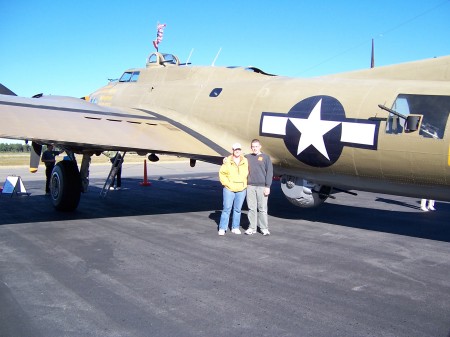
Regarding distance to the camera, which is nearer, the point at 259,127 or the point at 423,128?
the point at 423,128

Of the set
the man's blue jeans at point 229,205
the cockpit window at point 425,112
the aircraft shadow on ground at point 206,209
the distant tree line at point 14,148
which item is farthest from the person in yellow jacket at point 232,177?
the distant tree line at point 14,148

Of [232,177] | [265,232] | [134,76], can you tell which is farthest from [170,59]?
[265,232]

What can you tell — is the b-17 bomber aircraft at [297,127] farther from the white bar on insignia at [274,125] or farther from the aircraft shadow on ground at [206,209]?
the aircraft shadow on ground at [206,209]

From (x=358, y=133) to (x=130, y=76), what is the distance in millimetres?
8800

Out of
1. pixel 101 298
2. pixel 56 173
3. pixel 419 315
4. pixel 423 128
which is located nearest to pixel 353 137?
pixel 423 128

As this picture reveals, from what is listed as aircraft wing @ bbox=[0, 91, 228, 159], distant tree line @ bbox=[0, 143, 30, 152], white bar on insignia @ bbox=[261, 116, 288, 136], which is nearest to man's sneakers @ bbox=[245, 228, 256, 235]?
aircraft wing @ bbox=[0, 91, 228, 159]

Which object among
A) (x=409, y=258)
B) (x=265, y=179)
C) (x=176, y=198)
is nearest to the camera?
(x=409, y=258)

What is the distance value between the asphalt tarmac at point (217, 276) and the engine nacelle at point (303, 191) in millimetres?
578

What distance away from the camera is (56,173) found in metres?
10.7

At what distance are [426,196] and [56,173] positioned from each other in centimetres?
823

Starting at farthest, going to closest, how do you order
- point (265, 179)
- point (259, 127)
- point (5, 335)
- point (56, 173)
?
point (56, 173) → point (259, 127) → point (265, 179) → point (5, 335)

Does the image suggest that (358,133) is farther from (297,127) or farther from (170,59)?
(170,59)

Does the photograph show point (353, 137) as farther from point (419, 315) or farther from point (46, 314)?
point (46, 314)

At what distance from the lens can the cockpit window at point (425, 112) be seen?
689 centimetres
